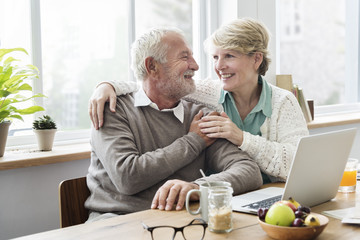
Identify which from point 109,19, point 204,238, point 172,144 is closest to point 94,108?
point 172,144

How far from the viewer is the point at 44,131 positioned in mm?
2377

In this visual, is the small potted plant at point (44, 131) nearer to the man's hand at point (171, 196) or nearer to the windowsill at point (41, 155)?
the windowsill at point (41, 155)

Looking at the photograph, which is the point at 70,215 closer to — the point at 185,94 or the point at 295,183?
the point at 185,94

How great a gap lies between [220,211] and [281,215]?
0.17 meters

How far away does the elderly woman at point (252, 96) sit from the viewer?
205 centimetres

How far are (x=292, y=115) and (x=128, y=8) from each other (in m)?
1.30

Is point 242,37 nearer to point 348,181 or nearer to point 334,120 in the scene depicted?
point 348,181

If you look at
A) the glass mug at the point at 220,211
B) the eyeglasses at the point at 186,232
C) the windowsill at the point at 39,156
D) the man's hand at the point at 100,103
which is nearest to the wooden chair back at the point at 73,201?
the man's hand at the point at 100,103

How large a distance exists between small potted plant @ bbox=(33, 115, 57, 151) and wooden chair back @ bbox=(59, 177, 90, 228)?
0.51m

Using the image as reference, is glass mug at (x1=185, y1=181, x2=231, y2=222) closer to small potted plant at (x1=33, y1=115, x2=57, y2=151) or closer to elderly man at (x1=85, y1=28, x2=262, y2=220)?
elderly man at (x1=85, y1=28, x2=262, y2=220)

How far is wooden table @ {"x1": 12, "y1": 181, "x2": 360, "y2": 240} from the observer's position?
4.28 feet

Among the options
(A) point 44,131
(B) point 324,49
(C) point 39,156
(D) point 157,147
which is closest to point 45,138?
(A) point 44,131

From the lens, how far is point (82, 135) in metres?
2.79

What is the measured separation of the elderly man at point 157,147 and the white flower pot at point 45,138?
0.47m
